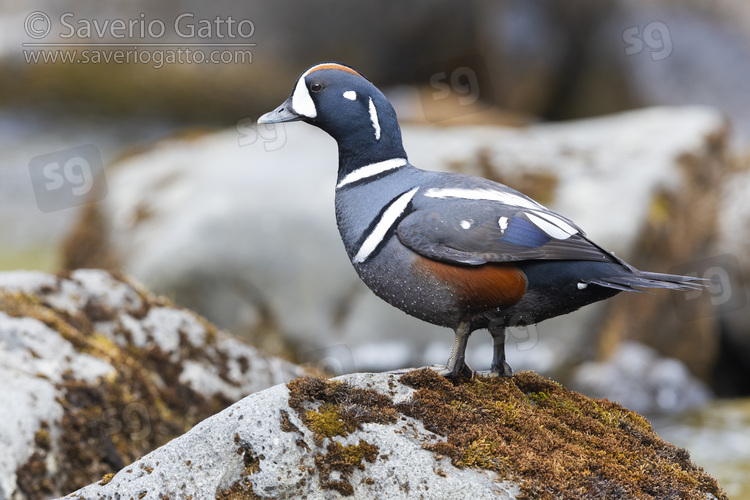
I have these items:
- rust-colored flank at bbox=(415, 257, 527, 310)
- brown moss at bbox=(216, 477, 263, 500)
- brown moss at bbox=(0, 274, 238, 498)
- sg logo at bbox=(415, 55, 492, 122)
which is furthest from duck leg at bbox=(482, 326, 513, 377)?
sg logo at bbox=(415, 55, 492, 122)

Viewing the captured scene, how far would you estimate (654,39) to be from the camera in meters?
20.3

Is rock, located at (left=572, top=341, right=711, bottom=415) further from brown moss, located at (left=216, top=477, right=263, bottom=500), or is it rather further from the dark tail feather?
brown moss, located at (left=216, top=477, right=263, bottom=500)

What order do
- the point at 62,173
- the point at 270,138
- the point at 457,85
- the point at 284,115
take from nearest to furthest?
the point at 284,115 → the point at 270,138 → the point at 62,173 → the point at 457,85

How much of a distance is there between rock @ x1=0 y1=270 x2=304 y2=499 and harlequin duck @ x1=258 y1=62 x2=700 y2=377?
257cm

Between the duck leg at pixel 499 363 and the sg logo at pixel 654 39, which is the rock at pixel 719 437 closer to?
the duck leg at pixel 499 363

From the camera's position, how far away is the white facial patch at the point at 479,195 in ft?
15.5

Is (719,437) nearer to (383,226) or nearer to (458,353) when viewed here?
(458,353)

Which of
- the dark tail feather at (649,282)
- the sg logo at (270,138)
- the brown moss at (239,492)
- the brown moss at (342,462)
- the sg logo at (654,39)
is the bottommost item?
the brown moss at (239,492)

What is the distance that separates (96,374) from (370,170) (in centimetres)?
288

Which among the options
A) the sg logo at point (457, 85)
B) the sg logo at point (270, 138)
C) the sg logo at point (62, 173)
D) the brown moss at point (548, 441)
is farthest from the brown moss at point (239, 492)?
the sg logo at point (457, 85)

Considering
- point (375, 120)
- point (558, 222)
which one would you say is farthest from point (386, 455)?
point (375, 120)

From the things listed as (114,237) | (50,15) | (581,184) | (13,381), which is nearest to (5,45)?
(50,15)

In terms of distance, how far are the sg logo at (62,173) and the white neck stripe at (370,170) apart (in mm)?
12156

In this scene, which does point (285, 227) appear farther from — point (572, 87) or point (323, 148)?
point (572, 87)
